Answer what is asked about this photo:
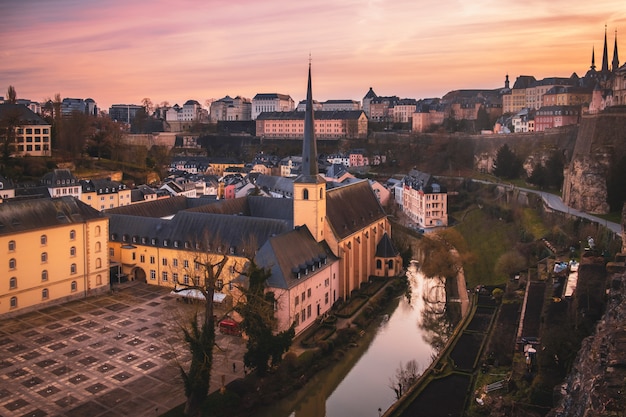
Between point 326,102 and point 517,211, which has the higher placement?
point 326,102

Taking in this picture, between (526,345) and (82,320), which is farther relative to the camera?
(82,320)

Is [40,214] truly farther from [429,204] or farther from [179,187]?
[429,204]

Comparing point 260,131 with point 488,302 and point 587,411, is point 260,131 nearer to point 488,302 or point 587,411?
point 488,302

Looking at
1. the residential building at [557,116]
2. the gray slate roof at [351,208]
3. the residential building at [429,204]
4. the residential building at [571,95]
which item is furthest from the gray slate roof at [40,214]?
the residential building at [571,95]

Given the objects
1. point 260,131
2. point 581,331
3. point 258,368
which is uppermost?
point 260,131

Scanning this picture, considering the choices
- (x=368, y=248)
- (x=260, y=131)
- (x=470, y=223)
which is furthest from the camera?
(x=260, y=131)

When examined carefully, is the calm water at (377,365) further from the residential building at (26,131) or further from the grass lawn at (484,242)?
the residential building at (26,131)

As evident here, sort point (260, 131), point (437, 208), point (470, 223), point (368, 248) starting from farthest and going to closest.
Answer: point (260, 131) < point (437, 208) < point (470, 223) < point (368, 248)

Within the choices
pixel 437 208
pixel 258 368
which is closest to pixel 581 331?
pixel 258 368

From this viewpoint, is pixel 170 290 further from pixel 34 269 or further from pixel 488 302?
pixel 488 302
